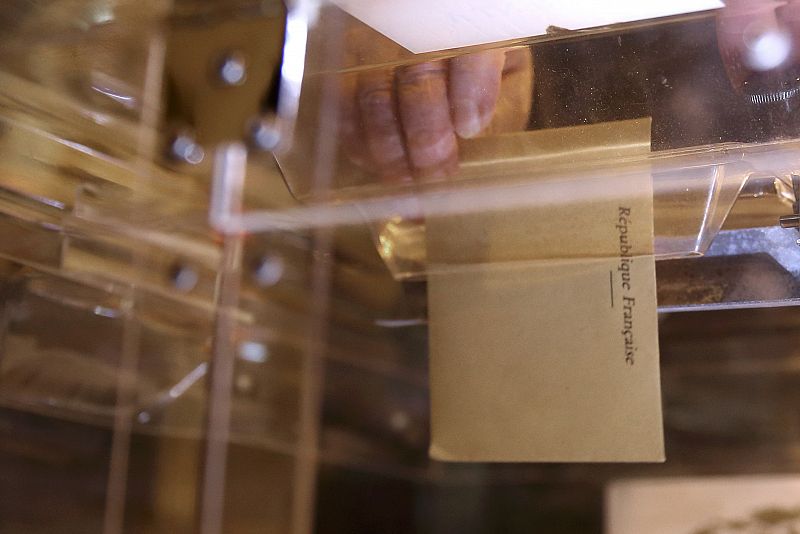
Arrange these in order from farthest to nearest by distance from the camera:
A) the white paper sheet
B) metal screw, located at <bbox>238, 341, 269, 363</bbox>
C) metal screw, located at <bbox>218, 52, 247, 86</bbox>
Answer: metal screw, located at <bbox>238, 341, 269, 363</bbox> < metal screw, located at <bbox>218, 52, 247, 86</bbox> < the white paper sheet

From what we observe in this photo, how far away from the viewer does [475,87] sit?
30 centimetres

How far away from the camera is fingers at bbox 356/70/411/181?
319 mm

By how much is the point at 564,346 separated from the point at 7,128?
0.87 feet

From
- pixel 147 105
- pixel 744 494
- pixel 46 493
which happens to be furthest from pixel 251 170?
pixel 744 494

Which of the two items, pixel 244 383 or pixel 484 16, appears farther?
pixel 244 383

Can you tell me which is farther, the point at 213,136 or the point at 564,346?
the point at 213,136

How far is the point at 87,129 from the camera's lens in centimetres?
42

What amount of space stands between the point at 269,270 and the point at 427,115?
26cm

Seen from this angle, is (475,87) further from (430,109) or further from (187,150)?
(187,150)

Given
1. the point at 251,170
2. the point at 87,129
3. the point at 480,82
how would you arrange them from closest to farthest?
the point at 480,82 → the point at 87,129 → the point at 251,170

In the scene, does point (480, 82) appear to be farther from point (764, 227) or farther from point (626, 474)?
point (626, 474)

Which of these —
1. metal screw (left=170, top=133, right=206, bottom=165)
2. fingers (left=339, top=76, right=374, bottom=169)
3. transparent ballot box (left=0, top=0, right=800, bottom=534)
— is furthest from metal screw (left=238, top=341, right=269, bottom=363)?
fingers (left=339, top=76, right=374, bottom=169)

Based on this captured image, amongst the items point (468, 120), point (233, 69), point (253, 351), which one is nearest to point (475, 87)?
point (468, 120)

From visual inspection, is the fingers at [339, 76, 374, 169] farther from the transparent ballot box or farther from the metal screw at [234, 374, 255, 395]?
the metal screw at [234, 374, 255, 395]
